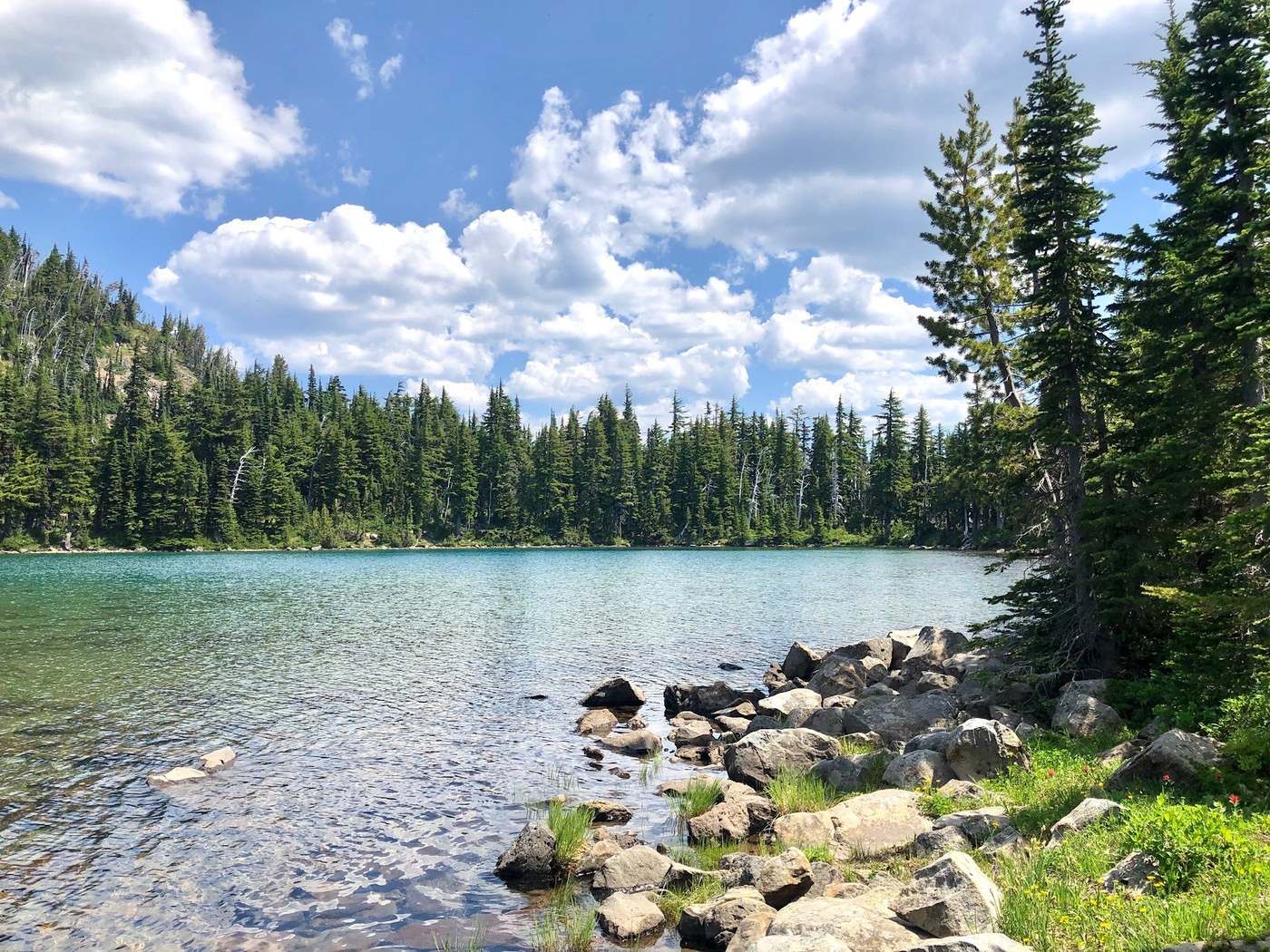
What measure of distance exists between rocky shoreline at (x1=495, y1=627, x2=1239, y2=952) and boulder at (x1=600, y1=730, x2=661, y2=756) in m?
0.04

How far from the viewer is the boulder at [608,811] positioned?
1434 centimetres

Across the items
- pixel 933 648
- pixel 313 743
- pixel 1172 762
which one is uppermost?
pixel 1172 762

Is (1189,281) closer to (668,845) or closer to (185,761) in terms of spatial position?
(668,845)

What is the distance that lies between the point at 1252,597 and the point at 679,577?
200ft

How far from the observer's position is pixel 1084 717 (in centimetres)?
1445

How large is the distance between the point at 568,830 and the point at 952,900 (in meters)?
6.79

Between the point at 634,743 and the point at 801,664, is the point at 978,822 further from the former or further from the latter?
the point at 801,664

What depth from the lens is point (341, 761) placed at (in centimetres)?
1758

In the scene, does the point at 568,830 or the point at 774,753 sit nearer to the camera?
the point at 568,830

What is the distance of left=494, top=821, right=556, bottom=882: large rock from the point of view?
1172cm

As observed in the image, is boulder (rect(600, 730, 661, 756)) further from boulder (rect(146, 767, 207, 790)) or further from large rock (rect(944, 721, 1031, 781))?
boulder (rect(146, 767, 207, 790))

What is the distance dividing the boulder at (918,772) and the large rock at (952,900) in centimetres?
521

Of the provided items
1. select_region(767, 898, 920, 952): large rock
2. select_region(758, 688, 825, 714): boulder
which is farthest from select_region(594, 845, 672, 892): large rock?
select_region(758, 688, 825, 714): boulder

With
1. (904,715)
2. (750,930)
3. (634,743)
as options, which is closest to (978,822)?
(750,930)
